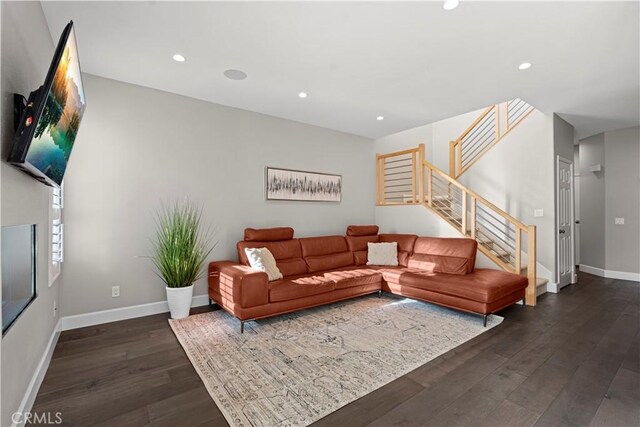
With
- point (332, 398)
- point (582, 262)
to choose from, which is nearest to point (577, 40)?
point (332, 398)

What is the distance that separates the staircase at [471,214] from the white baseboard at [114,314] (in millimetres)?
3946

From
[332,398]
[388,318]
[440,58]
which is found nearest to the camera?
[332,398]

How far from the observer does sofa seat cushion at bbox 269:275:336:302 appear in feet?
10.4

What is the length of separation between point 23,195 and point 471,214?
4901mm

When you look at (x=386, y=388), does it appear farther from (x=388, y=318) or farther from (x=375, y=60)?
(x=375, y=60)

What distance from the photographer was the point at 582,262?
6.08 m

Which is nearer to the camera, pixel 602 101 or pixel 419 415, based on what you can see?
pixel 419 415

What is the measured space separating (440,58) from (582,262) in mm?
5874

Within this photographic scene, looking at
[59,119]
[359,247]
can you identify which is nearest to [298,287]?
[359,247]

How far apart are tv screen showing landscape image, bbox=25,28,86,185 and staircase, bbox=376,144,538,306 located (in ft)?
15.2

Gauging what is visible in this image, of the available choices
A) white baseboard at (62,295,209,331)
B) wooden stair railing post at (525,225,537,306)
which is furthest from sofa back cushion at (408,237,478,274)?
white baseboard at (62,295,209,331)

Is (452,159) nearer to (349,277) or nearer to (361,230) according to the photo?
(361,230)

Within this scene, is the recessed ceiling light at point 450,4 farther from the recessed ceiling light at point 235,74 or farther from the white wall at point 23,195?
the white wall at point 23,195

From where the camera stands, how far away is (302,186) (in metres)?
4.84
